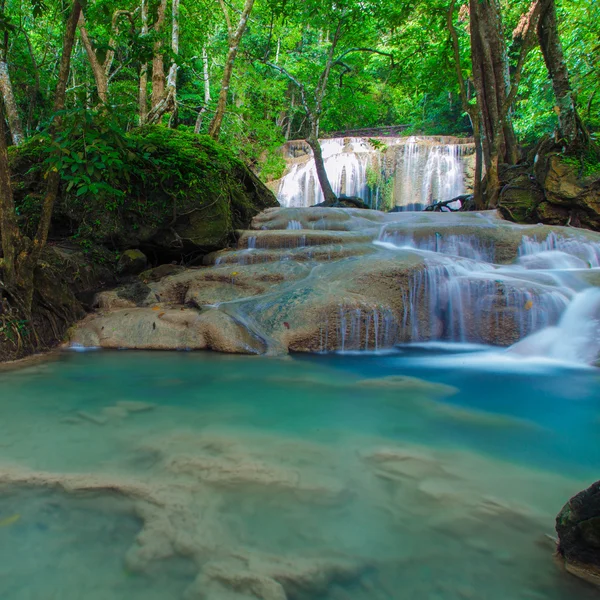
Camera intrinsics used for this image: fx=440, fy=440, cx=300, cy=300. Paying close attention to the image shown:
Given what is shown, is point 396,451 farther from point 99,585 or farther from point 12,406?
point 12,406

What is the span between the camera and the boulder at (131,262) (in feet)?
19.6

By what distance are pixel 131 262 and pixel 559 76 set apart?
9113 millimetres

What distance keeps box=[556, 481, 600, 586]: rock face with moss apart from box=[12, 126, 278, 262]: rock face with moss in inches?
199

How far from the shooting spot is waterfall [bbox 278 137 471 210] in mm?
16844

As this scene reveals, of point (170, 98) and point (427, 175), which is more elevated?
point (170, 98)

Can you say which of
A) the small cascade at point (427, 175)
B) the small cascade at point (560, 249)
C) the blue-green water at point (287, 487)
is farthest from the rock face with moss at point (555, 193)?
the small cascade at point (427, 175)

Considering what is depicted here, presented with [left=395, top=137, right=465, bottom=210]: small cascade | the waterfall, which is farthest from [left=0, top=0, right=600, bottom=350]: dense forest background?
[left=395, top=137, right=465, bottom=210]: small cascade

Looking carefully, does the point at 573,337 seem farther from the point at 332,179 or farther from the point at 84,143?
the point at 332,179

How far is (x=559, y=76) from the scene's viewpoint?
8.99m

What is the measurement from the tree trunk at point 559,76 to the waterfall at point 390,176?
7618mm

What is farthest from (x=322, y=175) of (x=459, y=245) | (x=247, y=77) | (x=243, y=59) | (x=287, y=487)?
(x=287, y=487)

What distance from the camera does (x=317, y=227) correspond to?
8.19m

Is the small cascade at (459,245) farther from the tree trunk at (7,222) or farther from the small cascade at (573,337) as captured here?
the tree trunk at (7,222)

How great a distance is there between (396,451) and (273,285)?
11.6 ft
